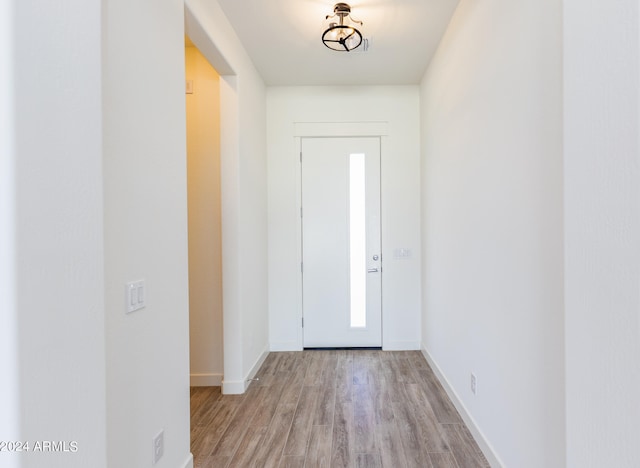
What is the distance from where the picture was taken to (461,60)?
2193mm

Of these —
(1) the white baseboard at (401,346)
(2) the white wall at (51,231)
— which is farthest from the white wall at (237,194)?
(2) the white wall at (51,231)

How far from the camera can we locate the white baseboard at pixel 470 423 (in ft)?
5.58

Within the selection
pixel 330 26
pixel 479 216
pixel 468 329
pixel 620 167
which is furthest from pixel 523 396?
pixel 330 26

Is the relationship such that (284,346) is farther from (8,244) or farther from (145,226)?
(8,244)

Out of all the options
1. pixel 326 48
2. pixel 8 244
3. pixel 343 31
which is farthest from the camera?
pixel 326 48

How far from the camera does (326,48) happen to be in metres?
2.74

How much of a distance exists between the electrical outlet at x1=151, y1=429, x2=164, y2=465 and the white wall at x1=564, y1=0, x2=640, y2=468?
1539 mm

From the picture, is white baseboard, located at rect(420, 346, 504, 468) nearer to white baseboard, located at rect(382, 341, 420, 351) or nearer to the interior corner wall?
white baseboard, located at rect(382, 341, 420, 351)

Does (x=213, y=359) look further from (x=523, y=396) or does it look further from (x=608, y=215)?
(x=608, y=215)

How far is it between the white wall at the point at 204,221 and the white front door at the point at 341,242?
3.46ft

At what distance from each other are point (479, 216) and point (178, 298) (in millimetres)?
1747

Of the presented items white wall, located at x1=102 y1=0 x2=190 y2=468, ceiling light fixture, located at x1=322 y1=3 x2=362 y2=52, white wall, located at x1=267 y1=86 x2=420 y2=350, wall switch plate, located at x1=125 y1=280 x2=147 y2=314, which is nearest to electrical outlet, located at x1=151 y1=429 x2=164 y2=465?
white wall, located at x1=102 y1=0 x2=190 y2=468

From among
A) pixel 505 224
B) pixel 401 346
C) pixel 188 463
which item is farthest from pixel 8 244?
pixel 401 346

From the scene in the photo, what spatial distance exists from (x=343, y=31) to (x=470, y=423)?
280 cm
